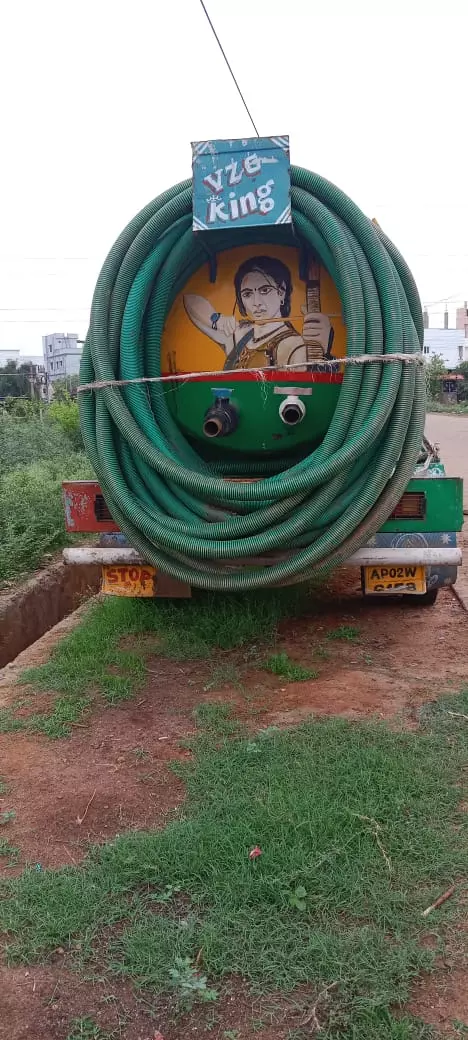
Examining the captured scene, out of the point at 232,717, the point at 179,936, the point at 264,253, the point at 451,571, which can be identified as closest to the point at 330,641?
the point at 451,571

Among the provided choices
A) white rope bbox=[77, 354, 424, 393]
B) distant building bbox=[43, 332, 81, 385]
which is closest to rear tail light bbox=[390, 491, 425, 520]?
white rope bbox=[77, 354, 424, 393]

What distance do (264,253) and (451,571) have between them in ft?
6.86

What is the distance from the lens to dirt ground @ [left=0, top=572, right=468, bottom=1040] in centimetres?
193

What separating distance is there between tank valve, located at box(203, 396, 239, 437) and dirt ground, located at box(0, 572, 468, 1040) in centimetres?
122

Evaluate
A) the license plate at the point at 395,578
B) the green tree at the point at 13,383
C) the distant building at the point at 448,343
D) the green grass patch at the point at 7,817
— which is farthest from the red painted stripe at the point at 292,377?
the distant building at the point at 448,343

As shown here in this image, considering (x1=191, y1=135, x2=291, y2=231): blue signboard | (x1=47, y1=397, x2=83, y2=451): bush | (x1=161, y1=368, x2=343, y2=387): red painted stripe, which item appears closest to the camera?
(x1=191, y1=135, x2=291, y2=231): blue signboard

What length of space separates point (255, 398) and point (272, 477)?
567 mm

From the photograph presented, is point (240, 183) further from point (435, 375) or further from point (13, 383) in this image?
point (13, 383)

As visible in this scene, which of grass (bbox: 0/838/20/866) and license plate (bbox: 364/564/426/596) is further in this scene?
license plate (bbox: 364/564/426/596)

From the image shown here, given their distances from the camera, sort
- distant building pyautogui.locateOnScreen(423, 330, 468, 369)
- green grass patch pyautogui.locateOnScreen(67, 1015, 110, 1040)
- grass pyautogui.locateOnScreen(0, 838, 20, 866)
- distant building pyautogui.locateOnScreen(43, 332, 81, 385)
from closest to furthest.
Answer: green grass patch pyautogui.locateOnScreen(67, 1015, 110, 1040) → grass pyautogui.locateOnScreen(0, 838, 20, 866) → distant building pyautogui.locateOnScreen(43, 332, 81, 385) → distant building pyautogui.locateOnScreen(423, 330, 468, 369)

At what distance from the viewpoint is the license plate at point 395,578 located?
4.44 meters

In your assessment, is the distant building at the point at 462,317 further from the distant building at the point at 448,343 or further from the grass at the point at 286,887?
the grass at the point at 286,887

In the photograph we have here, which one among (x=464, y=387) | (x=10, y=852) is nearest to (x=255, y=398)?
(x=10, y=852)

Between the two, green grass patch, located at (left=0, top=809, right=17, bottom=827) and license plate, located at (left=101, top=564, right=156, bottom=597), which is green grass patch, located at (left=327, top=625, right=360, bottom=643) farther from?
green grass patch, located at (left=0, top=809, right=17, bottom=827)
